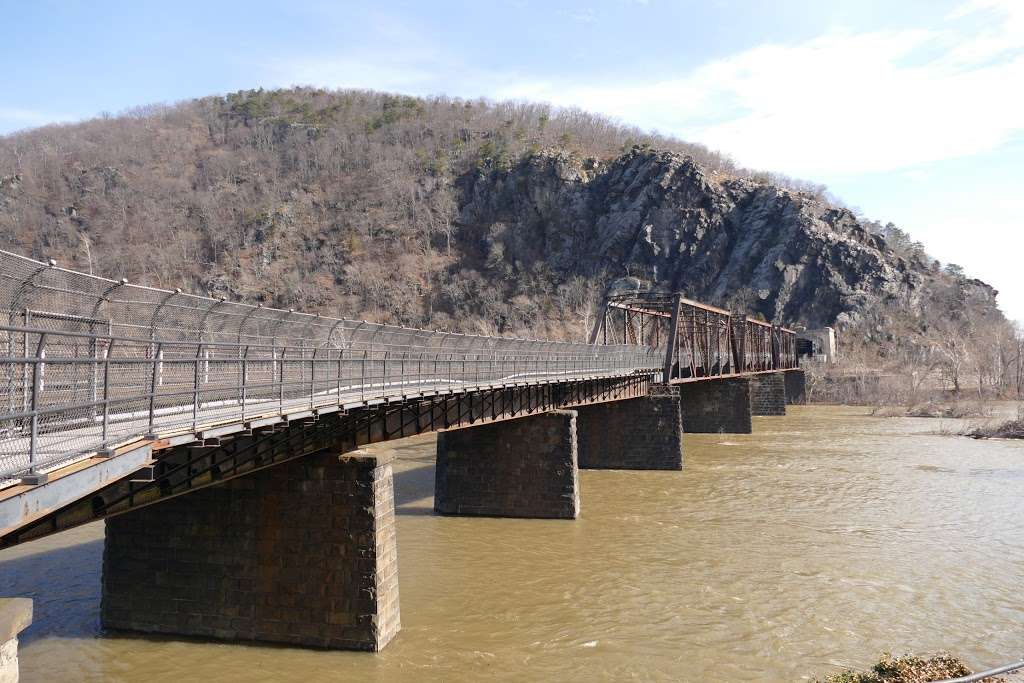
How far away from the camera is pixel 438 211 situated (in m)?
127

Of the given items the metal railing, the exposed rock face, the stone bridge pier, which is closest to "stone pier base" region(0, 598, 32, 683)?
the metal railing

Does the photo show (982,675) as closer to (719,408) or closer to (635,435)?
(635,435)

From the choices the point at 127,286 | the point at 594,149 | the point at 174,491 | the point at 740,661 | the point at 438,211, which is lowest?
the point at 740,661

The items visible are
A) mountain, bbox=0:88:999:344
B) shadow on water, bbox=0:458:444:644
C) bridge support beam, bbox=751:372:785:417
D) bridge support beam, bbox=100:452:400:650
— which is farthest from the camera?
mountain, bbox=0:88:999:344

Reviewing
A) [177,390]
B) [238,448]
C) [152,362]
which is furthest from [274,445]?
[152,362]

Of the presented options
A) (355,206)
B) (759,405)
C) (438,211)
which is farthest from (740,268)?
(355,206)

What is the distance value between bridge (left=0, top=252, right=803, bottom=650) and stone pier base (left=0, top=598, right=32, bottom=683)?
29.3 inches

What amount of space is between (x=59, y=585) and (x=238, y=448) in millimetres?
8285

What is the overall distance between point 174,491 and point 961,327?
11037 cm

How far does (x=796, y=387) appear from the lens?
7988 centimetres

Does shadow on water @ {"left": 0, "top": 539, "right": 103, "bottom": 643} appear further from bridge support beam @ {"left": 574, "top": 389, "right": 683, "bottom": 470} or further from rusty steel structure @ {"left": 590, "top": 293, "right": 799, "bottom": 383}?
rusty steel structure @ {"left": 590, "top": 293, "right": 799, "bottom": 383}

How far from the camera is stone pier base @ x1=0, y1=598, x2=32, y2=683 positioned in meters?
5.87

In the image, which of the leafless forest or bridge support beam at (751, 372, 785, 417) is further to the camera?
the leafless forest

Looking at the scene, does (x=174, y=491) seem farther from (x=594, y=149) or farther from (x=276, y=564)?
(x=594, y=149)
